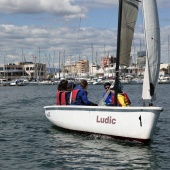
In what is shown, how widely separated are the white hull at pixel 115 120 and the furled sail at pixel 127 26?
7.62 ft

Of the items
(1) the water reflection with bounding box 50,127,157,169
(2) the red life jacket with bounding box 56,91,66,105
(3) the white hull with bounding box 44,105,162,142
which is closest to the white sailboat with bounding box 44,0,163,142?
(3) the white hull with bounding box 44,105,162,142

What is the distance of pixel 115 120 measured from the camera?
658 inches

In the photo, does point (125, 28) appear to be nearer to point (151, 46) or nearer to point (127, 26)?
point (127, 26)

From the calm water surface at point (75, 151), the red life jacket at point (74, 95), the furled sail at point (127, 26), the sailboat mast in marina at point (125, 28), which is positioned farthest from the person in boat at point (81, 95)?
the furled sail at point (127, 26)

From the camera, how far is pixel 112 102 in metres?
18.1

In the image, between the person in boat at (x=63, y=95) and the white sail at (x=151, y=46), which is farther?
the person in boat at (x=63, y=95)

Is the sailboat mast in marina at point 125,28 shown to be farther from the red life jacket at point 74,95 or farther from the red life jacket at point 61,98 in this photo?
the red life jacket at point 61,98

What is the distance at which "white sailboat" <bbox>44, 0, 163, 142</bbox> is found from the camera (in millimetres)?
15984

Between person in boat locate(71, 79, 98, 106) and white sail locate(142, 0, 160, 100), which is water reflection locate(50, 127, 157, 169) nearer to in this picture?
person in boat locate(71, 79, 98, 106)

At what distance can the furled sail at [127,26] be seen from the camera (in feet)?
57.1

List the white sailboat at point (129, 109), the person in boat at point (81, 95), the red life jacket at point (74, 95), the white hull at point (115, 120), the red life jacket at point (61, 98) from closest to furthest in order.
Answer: the white hull at point (115, 120) → the white sailboat at point (129, 109) → the person in boat at point (81, 95) → the red life jacket at point (74, 95) → the red life jacket at point (61, 98)

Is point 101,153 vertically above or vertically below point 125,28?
below

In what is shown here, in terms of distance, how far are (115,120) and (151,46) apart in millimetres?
3120

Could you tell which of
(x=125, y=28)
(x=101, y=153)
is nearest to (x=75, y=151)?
(x=101, y=153)
